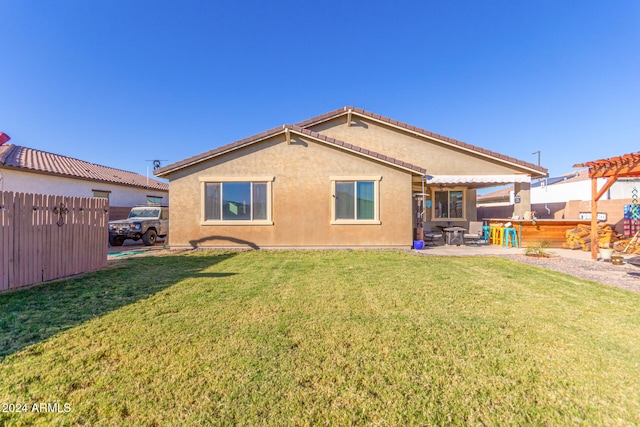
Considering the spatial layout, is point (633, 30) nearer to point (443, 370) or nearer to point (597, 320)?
point (597, 320)

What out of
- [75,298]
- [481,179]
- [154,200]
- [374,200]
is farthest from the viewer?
[154,200]

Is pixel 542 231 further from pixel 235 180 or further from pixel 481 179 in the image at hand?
pixel 235 180

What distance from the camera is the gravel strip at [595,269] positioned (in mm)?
6195

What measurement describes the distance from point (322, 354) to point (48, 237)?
22.8 feet

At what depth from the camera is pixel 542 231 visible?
38.9 feet

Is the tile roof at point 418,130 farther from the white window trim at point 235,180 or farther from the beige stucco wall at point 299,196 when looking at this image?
the white window trim at point 235,180

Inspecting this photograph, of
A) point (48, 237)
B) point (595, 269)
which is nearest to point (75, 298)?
point (48, 237)

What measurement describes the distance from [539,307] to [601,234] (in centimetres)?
1044

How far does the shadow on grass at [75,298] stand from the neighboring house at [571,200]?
50.9ft

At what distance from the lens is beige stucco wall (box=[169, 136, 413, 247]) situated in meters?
10.9

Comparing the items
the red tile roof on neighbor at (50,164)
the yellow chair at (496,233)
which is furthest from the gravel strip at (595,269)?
the red tile roof on neighbor at (50,164)

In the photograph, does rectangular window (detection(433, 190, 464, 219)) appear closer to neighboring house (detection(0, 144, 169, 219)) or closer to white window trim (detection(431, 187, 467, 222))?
white window trim (detection(431, 187, 467, 222))

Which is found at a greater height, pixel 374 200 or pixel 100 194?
pixel 100 194

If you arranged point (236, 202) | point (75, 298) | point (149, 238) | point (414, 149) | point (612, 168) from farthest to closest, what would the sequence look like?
point (414, 149) < point (149, 238) < point (236, 202) < point (612, 168) < point (75, 298)
